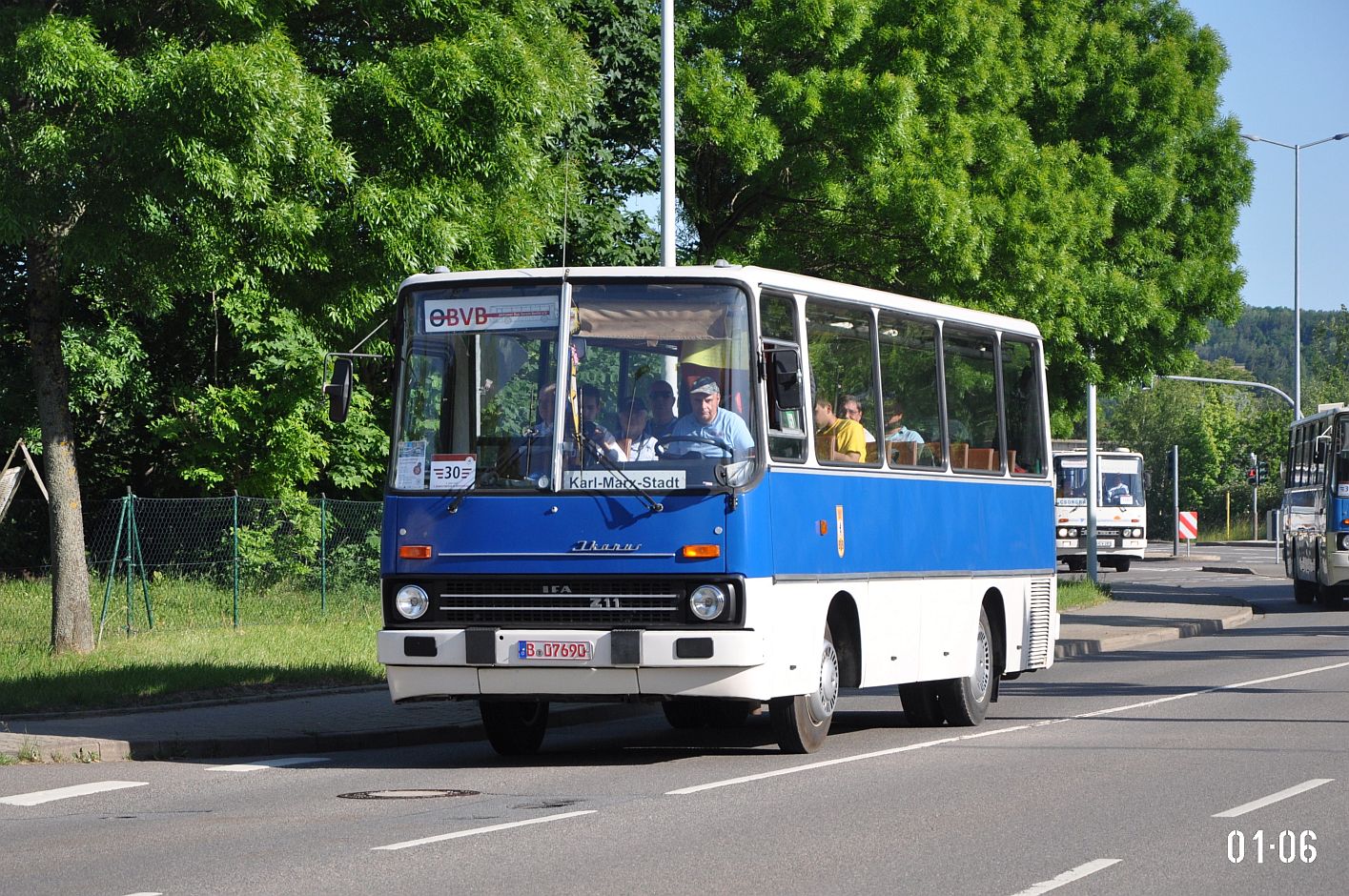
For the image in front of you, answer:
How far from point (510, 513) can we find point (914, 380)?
154 inches

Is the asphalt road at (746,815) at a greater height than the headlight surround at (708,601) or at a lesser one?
lesser

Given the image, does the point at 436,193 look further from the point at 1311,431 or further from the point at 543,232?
the point at 1311,431

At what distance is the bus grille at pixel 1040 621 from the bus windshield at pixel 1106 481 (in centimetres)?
3395

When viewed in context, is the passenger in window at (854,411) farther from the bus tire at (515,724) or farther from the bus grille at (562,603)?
the bus tire at (515,724)

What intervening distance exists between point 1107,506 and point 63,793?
44622 millimetres

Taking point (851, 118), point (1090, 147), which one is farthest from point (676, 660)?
point (1090, 147)

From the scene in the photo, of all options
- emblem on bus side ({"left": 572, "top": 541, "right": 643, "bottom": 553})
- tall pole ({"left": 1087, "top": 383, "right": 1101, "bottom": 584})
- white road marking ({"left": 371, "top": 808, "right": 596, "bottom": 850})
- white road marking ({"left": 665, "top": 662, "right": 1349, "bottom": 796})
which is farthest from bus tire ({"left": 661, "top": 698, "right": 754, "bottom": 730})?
tall pole ({"left": 1087, "top": 383, "right": 1101, "bottom": 584})

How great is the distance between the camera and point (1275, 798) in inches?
420

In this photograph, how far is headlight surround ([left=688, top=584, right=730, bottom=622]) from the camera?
12.0 m

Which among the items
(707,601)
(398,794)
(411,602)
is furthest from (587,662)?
(398,794)

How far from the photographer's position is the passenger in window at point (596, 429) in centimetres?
1228

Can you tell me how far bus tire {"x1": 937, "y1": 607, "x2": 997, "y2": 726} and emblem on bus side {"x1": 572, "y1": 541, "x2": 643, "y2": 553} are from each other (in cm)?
431

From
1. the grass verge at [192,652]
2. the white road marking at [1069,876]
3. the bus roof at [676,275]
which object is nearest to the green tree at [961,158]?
the grass verge at [192,652]
